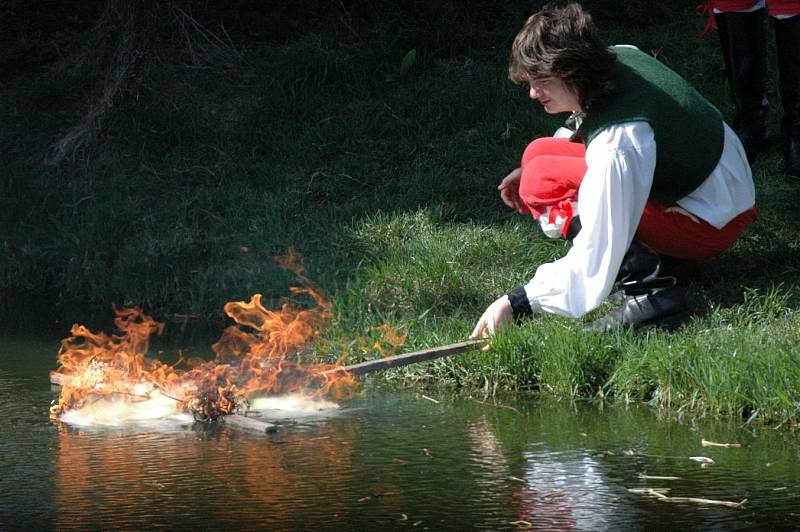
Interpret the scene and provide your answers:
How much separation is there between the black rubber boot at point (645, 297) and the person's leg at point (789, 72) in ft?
6.33

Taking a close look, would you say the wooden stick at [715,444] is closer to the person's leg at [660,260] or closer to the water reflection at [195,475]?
the person's leg at [660,260]

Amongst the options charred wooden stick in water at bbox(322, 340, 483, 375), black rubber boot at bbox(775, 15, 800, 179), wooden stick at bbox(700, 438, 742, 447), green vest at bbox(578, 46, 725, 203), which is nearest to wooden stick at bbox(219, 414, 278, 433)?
charred wooden stick in water at bbox(322, 340, 483, 375)

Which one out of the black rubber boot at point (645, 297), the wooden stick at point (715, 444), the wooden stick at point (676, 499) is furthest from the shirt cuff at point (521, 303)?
the wooden stick at point (676, 499)

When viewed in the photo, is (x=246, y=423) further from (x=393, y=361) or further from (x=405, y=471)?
(x=405, y=471)

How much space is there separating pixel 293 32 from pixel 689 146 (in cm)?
543

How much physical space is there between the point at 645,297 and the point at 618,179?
2.56 feet

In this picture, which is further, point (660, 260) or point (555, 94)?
point (660, 260)

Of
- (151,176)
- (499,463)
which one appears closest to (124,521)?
(499,463)

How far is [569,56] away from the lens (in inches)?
186

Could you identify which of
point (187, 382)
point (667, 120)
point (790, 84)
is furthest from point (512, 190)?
point (790, 84)

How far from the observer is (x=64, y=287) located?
298 inches

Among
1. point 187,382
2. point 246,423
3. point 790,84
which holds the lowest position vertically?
point 246,423

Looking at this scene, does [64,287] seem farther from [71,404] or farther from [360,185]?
[71,404]

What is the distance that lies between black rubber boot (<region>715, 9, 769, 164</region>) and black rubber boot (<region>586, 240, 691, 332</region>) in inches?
79.8
